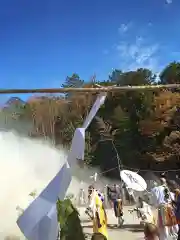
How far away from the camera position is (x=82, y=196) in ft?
77.5

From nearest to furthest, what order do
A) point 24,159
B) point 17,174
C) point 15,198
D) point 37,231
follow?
point 37,231
point 15,198
point 17,174
point 24,159

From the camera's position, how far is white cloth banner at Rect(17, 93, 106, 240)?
539 centimetres

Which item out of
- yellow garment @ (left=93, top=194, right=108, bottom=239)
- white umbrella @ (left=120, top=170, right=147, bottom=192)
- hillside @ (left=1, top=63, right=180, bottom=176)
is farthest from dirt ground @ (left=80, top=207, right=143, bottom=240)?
hillside @ (left=1, top=63, right=180, bottom=176)

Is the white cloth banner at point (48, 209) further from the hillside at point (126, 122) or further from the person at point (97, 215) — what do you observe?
the hillside at point (126, 122)

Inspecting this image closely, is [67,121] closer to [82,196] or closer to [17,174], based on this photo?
[82,196]

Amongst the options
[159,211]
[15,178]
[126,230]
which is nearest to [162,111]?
[15,178]

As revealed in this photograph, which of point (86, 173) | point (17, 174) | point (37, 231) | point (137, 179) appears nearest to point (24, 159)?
point (17, 174)

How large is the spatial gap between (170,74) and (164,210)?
2297cm

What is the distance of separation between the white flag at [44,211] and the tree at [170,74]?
26236 mm

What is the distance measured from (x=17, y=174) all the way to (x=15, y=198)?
11.8 feet

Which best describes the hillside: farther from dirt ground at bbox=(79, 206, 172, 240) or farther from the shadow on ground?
the shadow on ground

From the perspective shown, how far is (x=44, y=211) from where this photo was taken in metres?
5.46

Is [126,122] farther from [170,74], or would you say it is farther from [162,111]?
[170,74]

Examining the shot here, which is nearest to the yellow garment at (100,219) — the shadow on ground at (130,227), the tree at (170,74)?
the shadow on ground at (130,227)
